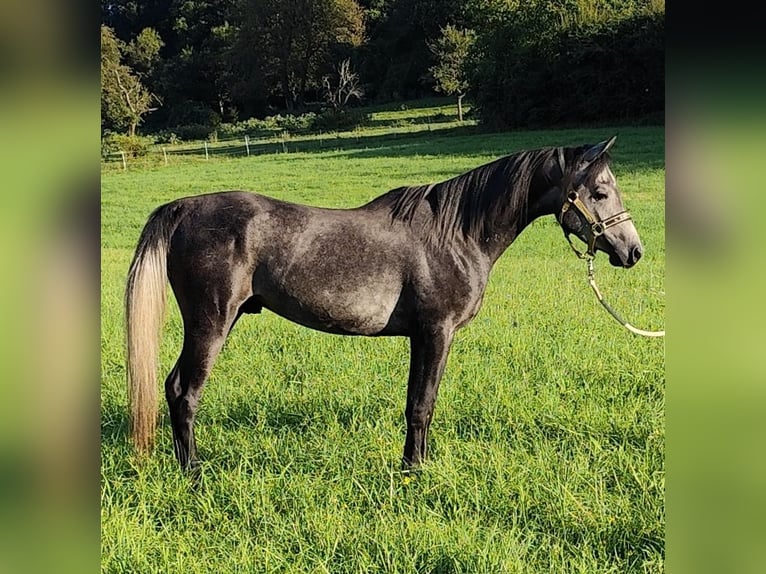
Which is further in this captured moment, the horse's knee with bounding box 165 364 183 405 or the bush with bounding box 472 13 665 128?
the horse's knee with bounding box 165 364 183 405

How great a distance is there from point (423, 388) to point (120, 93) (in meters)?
1.59

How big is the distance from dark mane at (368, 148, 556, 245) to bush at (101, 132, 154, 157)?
0.98 m

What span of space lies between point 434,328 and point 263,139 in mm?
1068

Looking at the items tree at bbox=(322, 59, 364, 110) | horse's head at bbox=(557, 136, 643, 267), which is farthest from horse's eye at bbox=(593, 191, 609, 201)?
tree at bbox=(322, 59, 364, 110)

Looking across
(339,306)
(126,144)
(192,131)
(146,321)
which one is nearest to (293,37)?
(192,131)

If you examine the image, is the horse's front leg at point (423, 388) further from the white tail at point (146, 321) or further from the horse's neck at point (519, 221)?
the white tail at point (146, 321)

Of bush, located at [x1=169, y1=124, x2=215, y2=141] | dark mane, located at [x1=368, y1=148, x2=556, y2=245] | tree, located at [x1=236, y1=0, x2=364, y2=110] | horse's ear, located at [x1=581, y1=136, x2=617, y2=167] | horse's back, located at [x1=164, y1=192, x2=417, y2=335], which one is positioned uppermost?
tree, located at [x1=236, y1=0, x2=364, y2=110]

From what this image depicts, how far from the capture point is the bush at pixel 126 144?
249 centimetres

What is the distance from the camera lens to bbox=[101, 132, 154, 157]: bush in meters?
2.49

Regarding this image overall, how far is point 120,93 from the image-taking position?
2.34m

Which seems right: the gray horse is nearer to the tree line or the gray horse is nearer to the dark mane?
the dark mane

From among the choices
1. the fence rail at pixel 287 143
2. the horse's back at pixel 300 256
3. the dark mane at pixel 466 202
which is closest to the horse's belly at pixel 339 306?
the horse's back at pixel 300 256
